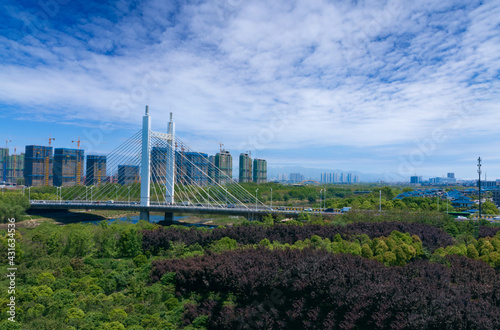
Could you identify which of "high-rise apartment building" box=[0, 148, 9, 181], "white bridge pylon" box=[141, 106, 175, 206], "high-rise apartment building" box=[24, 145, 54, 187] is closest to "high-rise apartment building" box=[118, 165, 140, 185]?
"white bridge pylon" box=[141, 106, 175, 206]

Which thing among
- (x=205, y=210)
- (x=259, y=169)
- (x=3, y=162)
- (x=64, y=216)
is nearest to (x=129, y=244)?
(x=205, y=210)

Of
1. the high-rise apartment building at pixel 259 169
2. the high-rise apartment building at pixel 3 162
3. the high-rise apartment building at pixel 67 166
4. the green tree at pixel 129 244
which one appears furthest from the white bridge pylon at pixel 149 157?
the high-rise apartment building at pixel 3 162

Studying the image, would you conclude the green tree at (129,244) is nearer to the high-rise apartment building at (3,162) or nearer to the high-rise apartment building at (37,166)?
the high-rise apartment building at (37,166)

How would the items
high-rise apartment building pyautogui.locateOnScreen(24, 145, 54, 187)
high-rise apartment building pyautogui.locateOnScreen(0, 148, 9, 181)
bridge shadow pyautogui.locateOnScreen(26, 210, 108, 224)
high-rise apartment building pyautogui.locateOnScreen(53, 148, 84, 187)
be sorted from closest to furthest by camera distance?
bridge shadow pyautogui.locateOnScreen(26, 210, 108, 224) → high-rise apartment building pyautogui.locateOnScreen(53, 148, 84, 187) → high-rise apartment building pyautogui.locateOnScreen(24, 145, 54, 187) → high-rise apartment building pyautogui.locateOnScreen(0, 148, 9, 181)

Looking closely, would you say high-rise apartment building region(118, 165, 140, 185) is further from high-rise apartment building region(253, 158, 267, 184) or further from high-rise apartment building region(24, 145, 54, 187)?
high-rise apartment building region(253, 158, 267, 184)

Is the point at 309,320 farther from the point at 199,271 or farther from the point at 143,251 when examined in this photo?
the point at 143,251

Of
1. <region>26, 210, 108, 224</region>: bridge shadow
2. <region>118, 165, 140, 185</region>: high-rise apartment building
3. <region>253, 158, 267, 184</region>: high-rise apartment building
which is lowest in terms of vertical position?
<region>26, 210, 108, 224</region>: bridge shadow

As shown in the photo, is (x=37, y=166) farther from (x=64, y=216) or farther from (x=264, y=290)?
Answer: (x=264, y=290)
